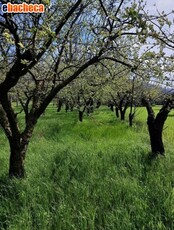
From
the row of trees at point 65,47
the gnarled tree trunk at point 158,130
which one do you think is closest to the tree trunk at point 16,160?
the row of trees at point 65,47

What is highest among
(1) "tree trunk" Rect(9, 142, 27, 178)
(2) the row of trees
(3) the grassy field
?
(2) the row of trees

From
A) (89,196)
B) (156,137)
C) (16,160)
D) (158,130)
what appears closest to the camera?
(89,196)

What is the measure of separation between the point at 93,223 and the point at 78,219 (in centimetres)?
28

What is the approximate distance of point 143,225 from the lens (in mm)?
3561

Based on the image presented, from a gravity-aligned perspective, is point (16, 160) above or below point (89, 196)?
above

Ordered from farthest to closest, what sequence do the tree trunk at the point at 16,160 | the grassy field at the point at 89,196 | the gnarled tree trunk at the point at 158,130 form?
the gnarled tree trunk at the point at 158,130 → the tree trunk at the point at 16,160 → the grassy field at the point at 89,196

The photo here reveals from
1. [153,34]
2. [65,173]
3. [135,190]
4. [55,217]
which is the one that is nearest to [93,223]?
[55,217]

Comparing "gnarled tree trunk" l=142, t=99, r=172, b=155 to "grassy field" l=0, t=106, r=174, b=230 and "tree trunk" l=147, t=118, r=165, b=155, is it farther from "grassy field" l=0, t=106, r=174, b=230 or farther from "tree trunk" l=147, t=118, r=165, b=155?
"grassy field" l=0, t=106, r=174, b=230

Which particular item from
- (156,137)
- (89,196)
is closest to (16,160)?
(89,196)

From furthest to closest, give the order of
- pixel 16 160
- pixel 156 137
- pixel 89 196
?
pixel 156 137, pixel 16 160, pixel 89 196

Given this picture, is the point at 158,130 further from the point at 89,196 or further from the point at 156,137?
the point at 89,196

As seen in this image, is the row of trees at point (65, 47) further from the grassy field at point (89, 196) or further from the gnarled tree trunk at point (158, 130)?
the gnarled tree trunk at point (158, 130)

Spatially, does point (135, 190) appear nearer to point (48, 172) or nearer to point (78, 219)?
point (78, 219)

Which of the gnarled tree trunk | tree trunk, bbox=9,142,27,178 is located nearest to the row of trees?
tree trunk, bbox=9,142,27,178
